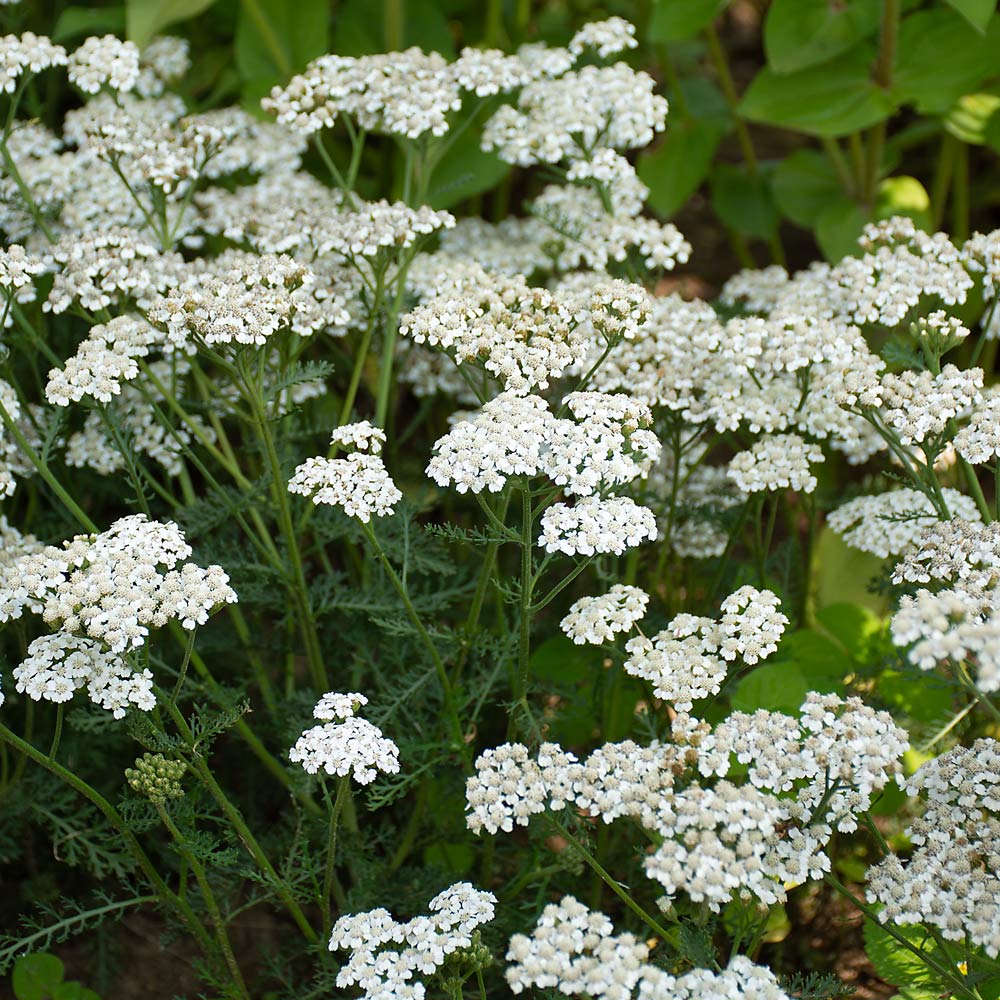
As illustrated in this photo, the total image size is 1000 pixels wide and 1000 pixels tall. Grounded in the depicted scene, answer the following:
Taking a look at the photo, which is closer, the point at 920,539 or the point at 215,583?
the point at 215,583

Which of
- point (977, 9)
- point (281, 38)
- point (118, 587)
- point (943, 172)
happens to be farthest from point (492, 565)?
point (943, 172)

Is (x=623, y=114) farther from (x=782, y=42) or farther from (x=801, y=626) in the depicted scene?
(x=801, y=626)

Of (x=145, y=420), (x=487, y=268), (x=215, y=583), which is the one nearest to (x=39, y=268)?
(x=145, y=420)

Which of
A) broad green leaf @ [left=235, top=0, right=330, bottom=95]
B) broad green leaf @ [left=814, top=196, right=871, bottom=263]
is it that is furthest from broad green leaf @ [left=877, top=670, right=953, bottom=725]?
broad green leaf @ [left=235, top=0, right=330, bottom=95]

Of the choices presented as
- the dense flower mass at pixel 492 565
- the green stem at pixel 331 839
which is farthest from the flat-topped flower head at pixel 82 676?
the green stem at pixel 331 839

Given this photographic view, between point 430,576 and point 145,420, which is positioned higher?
point 145,420

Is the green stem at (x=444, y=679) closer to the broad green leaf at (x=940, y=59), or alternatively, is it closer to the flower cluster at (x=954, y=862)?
the flower cluster at (x=954, y=862)
